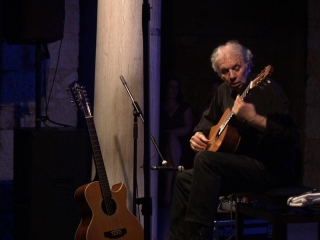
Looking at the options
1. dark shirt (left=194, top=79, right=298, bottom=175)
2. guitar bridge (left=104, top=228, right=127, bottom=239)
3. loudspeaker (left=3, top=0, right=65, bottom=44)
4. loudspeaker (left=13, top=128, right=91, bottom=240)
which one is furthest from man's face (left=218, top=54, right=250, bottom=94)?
loudspeaker (left=3, top=0, right=65, bottom=44)

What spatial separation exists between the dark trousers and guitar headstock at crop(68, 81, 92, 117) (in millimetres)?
979

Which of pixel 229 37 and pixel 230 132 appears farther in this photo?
pixel 229 37

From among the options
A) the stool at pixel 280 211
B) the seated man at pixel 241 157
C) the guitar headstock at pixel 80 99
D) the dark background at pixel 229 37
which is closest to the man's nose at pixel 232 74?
the seated man at pixel 241 157

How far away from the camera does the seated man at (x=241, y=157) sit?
156 inches

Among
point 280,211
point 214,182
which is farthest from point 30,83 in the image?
point 280,211

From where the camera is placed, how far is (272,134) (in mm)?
4004

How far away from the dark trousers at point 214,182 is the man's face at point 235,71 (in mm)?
493

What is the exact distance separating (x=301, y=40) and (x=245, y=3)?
2.72 feet

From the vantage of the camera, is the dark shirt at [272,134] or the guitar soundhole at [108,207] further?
the guitar soundhole at [108,207]

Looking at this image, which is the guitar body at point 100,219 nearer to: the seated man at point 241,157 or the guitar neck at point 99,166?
the guitar neck at point 99,166

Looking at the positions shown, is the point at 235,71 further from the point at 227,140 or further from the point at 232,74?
the point at 227,140

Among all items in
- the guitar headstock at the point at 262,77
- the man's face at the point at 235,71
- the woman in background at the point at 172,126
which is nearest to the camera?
the guitar headstock at the point at 262,77

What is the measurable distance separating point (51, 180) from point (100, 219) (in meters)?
0.46

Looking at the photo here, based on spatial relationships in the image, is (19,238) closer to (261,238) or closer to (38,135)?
(38,135)
